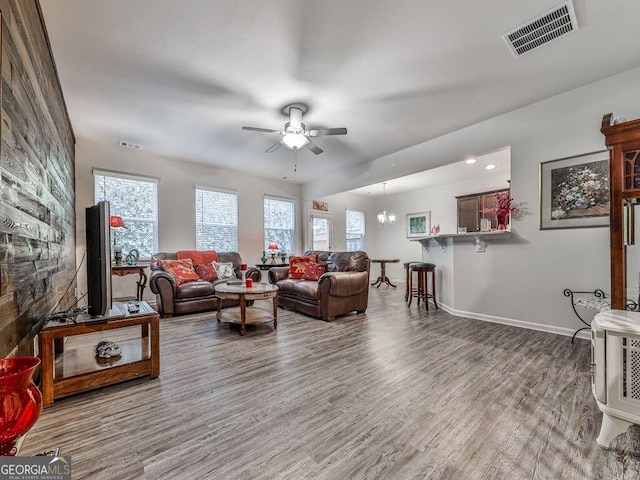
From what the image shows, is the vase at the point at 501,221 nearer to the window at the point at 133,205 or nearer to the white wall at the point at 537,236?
the white wall at the point at 537,236

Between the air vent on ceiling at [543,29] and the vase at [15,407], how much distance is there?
137 inches

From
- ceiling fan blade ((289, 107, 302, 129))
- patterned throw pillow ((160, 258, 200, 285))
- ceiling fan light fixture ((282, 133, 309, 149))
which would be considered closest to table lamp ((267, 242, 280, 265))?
patterned throw pillow ((160, 258, 200, 285))

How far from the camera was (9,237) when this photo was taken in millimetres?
1417

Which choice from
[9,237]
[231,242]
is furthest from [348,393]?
[231,242]

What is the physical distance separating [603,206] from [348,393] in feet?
10.6

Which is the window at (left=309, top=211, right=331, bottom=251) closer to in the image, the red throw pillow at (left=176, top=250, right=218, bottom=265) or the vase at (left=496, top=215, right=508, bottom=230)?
the red throw pillow at (left=176, top=250, right=218, bottom=265)

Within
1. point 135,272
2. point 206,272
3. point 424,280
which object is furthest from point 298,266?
point 135,272

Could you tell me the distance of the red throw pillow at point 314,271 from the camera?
461 centimetres

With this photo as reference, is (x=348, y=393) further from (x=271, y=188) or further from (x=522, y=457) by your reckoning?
(x=271, y=188)

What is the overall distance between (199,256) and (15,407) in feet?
14.7

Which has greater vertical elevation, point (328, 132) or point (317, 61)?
point (317, 61)

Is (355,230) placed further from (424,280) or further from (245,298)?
(245,298)

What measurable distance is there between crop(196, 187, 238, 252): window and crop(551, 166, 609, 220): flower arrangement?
542cm

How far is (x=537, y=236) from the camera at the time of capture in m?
3.34
